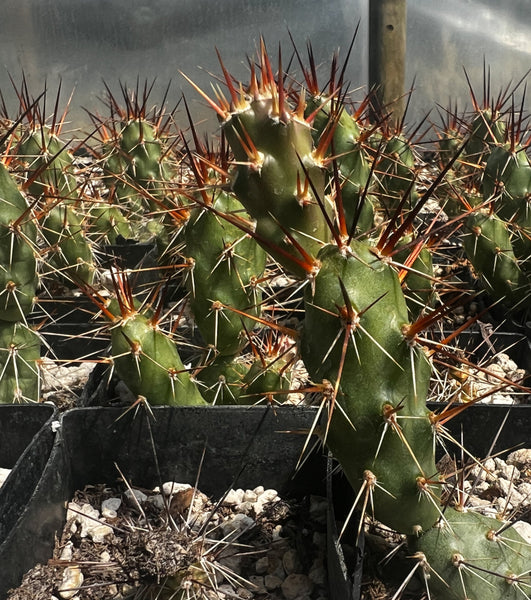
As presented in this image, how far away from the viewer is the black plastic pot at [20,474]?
140 cm

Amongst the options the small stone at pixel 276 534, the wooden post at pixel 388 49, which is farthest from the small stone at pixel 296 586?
the wooden post at pixel 388 49

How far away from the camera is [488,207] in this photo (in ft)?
7.86

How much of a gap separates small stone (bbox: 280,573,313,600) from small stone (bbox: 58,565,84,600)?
40 centimetres

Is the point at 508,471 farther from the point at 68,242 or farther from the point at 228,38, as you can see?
the point at 228,38

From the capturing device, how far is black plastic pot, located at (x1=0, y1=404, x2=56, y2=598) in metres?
1.40

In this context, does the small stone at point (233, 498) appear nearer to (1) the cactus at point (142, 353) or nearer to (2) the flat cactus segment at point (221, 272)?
(1) the cactus at point (142, 353)

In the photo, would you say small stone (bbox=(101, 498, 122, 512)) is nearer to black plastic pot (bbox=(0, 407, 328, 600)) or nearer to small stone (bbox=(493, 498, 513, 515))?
black plastic pot (bbox=(0, 407, 328, 600))

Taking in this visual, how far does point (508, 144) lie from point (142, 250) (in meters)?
1.46

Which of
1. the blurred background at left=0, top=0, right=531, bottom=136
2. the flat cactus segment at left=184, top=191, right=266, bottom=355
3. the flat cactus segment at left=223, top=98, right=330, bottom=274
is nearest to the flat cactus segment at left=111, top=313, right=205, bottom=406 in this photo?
the flat cactus segment at left=184, top=191, right=266, bottom=355

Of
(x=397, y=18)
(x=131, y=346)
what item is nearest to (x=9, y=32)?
(x=397, y=18)

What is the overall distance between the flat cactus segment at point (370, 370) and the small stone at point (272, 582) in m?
0.37

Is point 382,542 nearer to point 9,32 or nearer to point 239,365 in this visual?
point 239,365

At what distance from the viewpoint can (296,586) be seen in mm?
1444

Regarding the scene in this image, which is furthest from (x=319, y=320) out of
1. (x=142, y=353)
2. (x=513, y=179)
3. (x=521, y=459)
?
(x=513, y=179)
